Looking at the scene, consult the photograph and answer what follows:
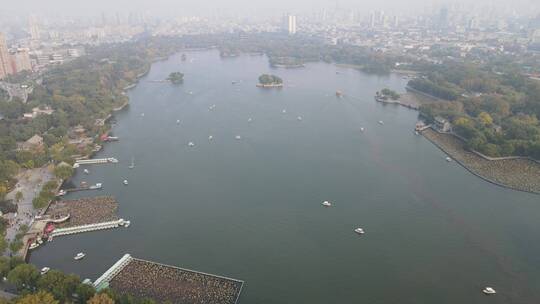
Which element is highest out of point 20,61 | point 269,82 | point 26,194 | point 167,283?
point 20,61

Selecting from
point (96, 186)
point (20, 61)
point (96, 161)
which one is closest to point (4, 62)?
point (20, 61)

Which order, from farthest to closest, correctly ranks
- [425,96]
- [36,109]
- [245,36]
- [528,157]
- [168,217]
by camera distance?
[245,36], [425,96], [36,109], [528,157], [168,217]

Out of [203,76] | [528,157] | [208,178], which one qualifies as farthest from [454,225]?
[203,76]

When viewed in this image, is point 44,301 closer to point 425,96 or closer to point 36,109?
point 36,109

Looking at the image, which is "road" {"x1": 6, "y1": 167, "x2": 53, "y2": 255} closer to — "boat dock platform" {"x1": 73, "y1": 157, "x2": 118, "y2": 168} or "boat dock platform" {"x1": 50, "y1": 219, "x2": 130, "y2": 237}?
"boat dock platform" {"x1": 50, "y1": 219, "x2": 130, "y2": 237}

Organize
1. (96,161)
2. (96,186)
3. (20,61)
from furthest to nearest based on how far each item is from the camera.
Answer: (20,61) → (96,161) → (96,186)

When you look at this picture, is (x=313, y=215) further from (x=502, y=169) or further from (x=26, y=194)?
(x=26, y=194)
